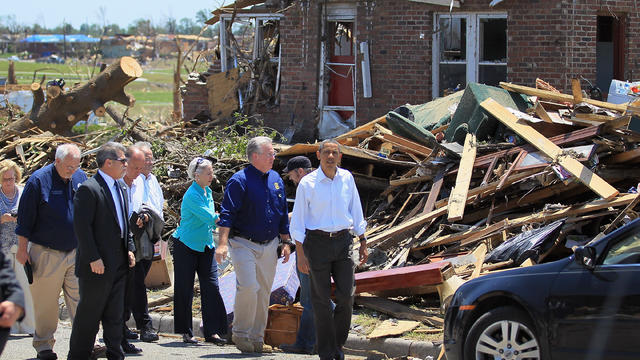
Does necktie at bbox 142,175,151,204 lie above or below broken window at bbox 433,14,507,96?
below

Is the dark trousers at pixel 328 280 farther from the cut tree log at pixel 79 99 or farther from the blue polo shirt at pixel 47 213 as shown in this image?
the cut tree log at pixel 79 99

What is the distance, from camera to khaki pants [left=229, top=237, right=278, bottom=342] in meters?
8.16

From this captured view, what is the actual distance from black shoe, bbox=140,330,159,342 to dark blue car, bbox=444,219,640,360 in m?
3.43

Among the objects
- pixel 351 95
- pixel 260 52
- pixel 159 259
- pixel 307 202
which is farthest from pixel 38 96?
pixel 307 202

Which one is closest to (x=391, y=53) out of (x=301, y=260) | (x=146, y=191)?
(x=146, y=191)

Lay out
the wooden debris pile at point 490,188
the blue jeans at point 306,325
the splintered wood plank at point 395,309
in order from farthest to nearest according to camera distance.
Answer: the wooden debris pile at point 490,188
the splintered wood plank at point 395,309
the blue jeans at point 306,325

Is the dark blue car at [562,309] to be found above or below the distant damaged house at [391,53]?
below

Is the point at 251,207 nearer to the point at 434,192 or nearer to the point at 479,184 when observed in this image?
the point at 434,192

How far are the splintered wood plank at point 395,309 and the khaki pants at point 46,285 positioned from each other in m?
3.15

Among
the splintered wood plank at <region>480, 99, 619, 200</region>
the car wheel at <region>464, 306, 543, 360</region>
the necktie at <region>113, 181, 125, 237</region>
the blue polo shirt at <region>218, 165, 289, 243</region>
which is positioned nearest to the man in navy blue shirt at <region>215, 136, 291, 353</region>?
the blue polo shirt at <region>218, 165, 289, 243</region>

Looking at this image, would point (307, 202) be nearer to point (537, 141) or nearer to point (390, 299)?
point (390, 299)

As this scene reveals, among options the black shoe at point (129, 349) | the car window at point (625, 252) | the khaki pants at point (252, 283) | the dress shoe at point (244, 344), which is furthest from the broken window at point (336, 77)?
the car window at point (625, 252)

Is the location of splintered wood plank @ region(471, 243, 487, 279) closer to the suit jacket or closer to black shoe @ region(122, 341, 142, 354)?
black shoe @ region(122, 341, 142, 354)

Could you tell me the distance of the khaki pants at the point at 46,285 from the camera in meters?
7.81
